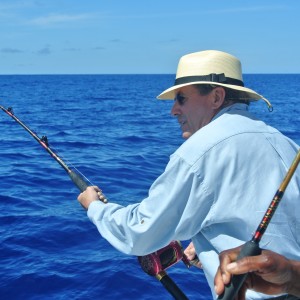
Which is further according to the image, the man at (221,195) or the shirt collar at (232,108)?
the shirt collar at (232,108)

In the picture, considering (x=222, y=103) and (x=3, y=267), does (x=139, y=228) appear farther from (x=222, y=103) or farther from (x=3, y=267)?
(x=3, y=267)

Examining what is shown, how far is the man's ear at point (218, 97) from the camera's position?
2605mm

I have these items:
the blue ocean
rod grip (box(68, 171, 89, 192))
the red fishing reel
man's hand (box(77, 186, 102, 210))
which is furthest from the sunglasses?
the blue ocean

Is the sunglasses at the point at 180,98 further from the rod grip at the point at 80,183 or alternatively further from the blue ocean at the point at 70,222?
the blue ocean at the point at 70,222

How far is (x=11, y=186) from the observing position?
966 cm

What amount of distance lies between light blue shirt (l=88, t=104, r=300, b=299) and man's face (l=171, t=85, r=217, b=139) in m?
0.26

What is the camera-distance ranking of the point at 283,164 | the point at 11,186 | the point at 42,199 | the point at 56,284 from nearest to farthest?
the point at 283,164 → the point at 56,284 → the point at 42,199 → the point at 11,186

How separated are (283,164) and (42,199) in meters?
6.89

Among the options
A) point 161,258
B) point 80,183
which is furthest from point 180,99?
point 80,183

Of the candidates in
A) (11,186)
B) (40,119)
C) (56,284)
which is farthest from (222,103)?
(40,119)

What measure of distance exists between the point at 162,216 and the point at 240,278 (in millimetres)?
509

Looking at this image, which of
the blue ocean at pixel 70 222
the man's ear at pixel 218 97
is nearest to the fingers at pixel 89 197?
the man's ear at pixel 218 97

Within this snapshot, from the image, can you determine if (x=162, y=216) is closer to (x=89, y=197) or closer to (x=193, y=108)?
(x=193, y=108)

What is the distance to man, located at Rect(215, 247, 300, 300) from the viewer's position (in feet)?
6.12
